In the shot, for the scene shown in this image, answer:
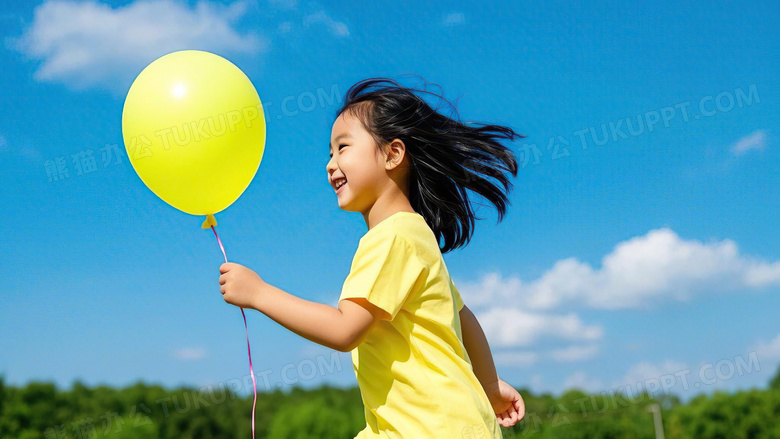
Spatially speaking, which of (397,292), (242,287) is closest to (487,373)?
(397,292)

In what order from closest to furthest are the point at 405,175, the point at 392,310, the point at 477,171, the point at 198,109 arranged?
1. the point at 392,310
2. the point at 198,109
3. the point at 405,175
4. the point at 477,171

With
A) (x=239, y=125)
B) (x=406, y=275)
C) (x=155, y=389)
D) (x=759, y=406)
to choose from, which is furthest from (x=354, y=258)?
(x=759, y=406)

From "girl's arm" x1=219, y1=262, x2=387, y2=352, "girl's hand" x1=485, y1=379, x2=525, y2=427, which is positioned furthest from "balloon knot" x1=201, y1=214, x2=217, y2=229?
"girl's hand" x1=485, y1=379, x2=525, y2=427

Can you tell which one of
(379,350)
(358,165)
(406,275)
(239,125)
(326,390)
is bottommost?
(379,350)

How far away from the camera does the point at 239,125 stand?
10.2ft

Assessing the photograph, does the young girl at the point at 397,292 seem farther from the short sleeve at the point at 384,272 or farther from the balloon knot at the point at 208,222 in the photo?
the balloon knot at the point at 208,222

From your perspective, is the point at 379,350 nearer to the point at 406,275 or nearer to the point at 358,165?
the point at 406,275

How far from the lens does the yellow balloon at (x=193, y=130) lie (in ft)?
9.92

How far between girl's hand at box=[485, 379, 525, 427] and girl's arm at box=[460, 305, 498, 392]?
0.04 metres

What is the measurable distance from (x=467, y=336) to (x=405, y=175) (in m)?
0.85

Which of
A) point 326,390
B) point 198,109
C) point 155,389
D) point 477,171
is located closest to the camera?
point 198,109

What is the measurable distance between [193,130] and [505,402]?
2003mm

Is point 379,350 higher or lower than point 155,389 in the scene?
lower

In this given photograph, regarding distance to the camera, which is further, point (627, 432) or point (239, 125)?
point (627, 432)
